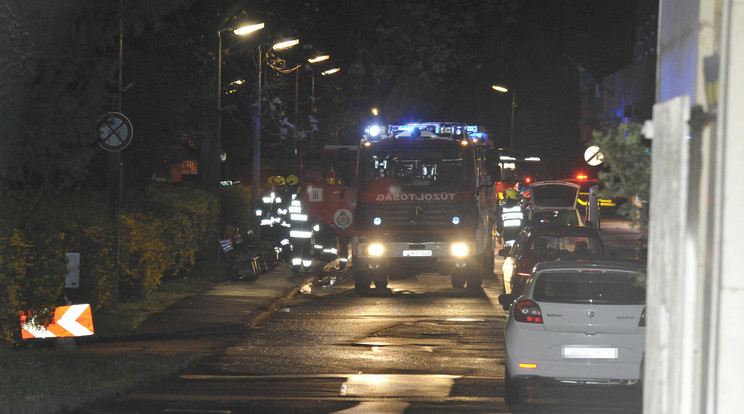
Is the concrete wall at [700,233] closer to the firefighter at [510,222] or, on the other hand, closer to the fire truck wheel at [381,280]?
the fire truck wheel at [381,280]

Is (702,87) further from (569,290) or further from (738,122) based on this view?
(569,290)

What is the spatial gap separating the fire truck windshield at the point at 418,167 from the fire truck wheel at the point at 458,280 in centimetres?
260

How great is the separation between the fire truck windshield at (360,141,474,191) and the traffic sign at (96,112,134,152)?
583cm

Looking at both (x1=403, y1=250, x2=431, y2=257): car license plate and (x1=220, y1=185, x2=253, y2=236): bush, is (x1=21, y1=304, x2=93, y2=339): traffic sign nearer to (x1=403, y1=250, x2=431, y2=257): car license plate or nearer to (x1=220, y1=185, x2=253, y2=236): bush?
(x1=403, y1=250, x2=431, y2=257): car license plate

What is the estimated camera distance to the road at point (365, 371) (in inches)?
438

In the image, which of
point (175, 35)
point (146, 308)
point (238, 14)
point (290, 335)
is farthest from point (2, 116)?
point (238, 14)

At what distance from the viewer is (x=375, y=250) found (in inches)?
915

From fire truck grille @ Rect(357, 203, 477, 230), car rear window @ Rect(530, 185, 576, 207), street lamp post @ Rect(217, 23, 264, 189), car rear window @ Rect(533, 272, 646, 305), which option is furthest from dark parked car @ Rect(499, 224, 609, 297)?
car rear window @ Rect(530, 185, 576, 207)

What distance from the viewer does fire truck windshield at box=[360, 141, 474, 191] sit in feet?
74.4

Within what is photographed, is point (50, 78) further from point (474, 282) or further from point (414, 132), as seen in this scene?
point (474, 282)

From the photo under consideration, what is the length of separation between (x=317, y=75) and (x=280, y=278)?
2565cm

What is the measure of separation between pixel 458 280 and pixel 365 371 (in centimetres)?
1156

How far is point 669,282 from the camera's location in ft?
17.2

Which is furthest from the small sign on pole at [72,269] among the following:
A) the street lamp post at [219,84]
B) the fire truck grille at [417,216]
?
the street lamp post at [219,84]
